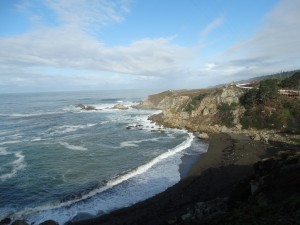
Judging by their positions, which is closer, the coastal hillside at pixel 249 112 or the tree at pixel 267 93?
the coastal hillside at pixel 249 112

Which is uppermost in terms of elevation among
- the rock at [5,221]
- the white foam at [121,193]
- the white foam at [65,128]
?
the white foam at [65,128]

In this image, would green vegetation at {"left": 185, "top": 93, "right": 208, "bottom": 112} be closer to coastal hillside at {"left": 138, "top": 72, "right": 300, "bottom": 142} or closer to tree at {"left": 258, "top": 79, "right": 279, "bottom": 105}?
coastal hillside at {"left": 138, "top": 72, "right": 300, "bottom": 142}

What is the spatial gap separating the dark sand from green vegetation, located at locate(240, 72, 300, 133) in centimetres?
1214

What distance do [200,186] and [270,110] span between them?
39.1 meters

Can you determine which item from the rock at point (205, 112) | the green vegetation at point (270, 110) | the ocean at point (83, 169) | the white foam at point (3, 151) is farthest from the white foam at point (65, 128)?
the green vegetation at point (270, 110)

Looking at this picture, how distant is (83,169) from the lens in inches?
1587

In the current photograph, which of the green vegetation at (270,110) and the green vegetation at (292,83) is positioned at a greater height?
the green vegetation at (292,83)

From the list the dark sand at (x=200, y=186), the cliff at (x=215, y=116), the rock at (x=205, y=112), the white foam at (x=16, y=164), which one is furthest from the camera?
the rock at (x=205, y=112)

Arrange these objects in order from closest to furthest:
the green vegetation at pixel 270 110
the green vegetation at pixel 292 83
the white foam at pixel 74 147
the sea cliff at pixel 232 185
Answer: the sea cliff at pixel 232 185 → the white foam at pixel 74 147 → the green vegetation at pixel 270 110 → the green vegetation at pixel 292 83

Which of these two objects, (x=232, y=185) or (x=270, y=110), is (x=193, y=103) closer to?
(x=270, y=110)

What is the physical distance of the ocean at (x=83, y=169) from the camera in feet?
98.2

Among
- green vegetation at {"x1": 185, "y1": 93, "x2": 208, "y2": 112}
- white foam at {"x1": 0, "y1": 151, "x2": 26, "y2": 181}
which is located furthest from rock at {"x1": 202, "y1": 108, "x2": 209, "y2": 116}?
white foam at {"x1": 0, "y1": 151, "x2": 26, "y2": 181}

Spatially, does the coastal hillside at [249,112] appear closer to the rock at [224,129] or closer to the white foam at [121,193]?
the rock at [224,129]

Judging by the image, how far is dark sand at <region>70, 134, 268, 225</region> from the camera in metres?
26.3
